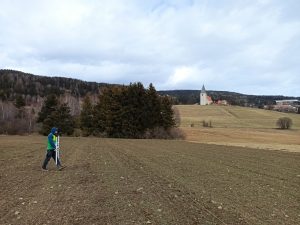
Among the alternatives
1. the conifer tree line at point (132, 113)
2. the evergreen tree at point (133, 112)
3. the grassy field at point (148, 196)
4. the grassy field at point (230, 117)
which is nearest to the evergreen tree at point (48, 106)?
the conifer tree line at point (132, 113)

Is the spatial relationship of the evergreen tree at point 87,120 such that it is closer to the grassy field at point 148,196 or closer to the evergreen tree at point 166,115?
the evergreen tree at point 166,115

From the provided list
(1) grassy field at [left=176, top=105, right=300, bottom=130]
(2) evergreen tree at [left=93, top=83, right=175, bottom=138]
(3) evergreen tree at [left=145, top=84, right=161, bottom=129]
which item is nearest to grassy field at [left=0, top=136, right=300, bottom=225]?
(2) evergreen tree at [left=93, top=83, right=175, bottom=138]

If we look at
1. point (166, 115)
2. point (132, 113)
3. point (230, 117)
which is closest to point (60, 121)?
point (132, 113)

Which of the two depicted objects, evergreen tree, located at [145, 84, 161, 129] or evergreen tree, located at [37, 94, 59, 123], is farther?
evergreen tree, located at [37, 94, 59, 123]

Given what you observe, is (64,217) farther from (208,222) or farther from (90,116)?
(90,116)

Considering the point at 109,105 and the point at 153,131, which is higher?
the point at 109,105

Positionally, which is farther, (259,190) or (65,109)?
(65,109)

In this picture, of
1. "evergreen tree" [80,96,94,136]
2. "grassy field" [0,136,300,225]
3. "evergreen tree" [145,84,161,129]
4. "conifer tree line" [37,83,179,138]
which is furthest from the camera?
"evergreen tree" [80,96,94,136]

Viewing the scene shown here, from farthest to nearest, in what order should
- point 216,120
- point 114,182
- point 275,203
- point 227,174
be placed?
1. point 216,120
2. point 227,174
3. point 114,182
4. point 275,203

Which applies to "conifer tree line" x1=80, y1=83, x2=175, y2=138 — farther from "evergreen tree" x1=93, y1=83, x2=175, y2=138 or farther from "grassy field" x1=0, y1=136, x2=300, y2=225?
"grassy field" x1=0, y1=136, x2=300, y2=225

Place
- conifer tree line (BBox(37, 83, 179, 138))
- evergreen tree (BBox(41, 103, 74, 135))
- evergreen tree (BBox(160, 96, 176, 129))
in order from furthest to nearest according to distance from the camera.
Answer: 1. evergreen tree (BBox(41, 103, 74, 135))
2. evergreen tree (BBox(160, 96, 176, 129))
3. conifer tree line (BBox(37, 83, 179, 138))

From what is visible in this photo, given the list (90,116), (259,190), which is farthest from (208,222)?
(90,116)

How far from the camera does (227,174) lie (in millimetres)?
20297

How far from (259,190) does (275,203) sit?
99.0 inches
